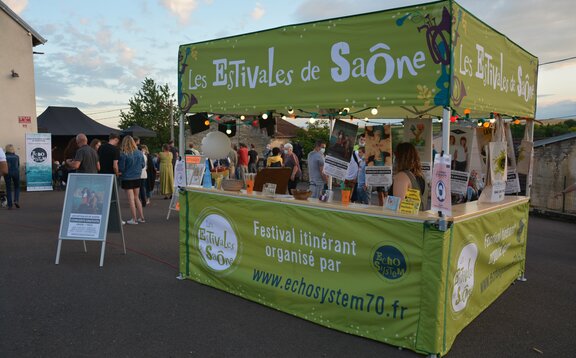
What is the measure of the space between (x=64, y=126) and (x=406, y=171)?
60.7 ft

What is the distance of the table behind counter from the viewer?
3398 millimetres

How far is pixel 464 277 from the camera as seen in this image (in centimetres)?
374

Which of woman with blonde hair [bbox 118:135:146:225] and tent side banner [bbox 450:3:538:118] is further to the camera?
woman with blonde hair [bbox 118:135:146:225]

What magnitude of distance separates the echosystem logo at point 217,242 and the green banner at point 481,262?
2.28 metres

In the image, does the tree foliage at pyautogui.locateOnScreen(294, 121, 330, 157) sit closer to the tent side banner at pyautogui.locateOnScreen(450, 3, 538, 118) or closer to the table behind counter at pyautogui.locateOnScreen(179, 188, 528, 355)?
the tent side banner at pyautogui.locateOnScreen(450, 3, 538, 118)

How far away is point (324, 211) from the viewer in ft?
13.1

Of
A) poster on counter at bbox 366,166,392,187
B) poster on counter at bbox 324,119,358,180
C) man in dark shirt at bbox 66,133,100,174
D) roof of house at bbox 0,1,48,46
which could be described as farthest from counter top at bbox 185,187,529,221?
roof of house at bbox 0,1,48,46

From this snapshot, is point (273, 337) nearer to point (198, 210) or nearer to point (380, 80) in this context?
point (198, 210)

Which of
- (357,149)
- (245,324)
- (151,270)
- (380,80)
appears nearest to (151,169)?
(357,149)

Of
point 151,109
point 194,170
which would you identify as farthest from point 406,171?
point 151,109

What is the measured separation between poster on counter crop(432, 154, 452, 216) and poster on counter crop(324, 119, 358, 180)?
128 cm

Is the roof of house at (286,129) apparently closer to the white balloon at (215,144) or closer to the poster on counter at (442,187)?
the white balloon at (215,144)

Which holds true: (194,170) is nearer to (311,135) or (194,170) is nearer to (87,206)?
(87,206)

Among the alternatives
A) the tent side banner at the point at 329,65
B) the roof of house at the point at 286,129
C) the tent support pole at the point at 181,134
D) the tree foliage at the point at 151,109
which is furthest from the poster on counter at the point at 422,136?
the tree foliage at the point at 151,109
